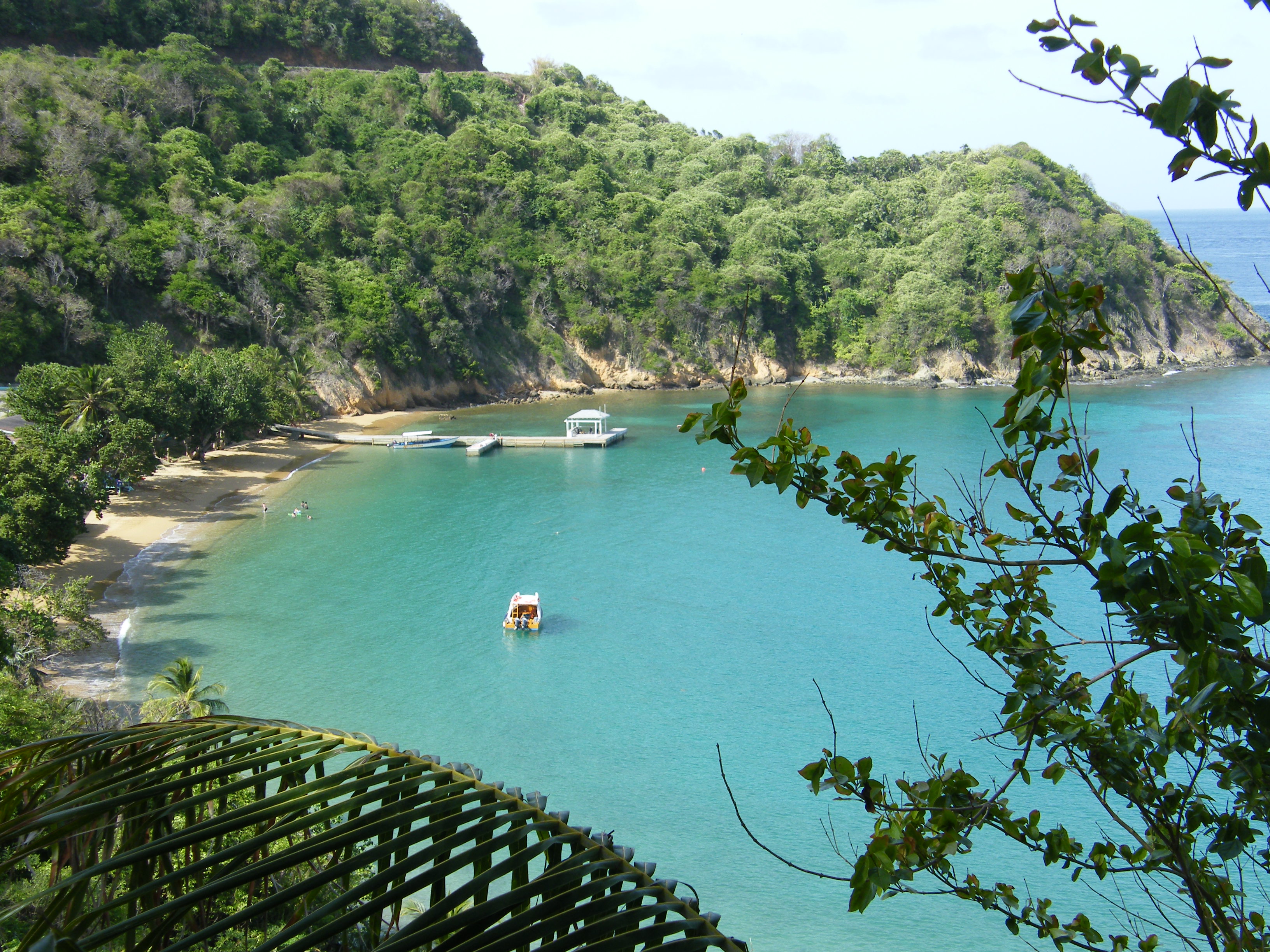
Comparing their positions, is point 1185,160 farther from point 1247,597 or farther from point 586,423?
point 586,423

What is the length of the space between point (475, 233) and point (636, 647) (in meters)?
39.0

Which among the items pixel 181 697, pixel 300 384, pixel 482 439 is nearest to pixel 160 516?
pixel 181 697

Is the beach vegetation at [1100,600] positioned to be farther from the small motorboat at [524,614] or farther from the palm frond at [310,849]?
the small motorboat at [524,614]

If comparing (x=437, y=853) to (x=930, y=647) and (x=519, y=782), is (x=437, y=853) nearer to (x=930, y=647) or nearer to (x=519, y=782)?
(x=519, y=782)

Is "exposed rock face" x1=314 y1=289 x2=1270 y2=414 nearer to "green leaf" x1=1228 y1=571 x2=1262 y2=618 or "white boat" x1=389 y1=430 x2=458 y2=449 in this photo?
"white boat" x1=389 y1=430 x2=458 y2=449

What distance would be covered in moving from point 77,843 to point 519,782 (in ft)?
36.3

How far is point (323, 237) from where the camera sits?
44625 millimetres

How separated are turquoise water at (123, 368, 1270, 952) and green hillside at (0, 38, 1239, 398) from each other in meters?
12.9

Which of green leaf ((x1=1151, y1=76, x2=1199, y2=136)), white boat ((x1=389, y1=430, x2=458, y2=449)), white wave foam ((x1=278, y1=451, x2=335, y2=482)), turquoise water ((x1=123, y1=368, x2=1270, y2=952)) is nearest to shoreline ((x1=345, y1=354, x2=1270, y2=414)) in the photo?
white boat ((x1=389, y1=430, x2=458, y2=449))

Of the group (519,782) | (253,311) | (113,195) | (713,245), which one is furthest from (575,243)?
(519,782)

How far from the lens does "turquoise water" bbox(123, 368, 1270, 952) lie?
40.2 ft

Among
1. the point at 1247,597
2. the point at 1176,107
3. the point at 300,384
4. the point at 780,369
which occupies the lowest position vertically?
the point at 1247,597

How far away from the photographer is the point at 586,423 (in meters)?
40.0

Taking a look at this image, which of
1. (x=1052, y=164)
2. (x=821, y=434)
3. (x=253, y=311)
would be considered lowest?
(x=821, y=434)
